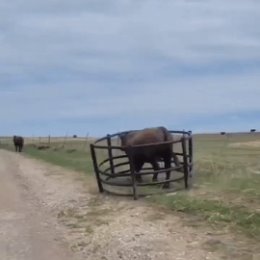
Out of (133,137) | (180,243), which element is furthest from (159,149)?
(180,243)

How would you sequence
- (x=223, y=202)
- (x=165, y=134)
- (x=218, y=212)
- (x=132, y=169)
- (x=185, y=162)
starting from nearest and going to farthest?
(x=218, y=212) < (x=223, y=202) < (x=132, y=169) < (x=185, y=162) < (x=165, y=134)

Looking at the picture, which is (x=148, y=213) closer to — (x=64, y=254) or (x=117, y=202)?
(x=117, y=202)

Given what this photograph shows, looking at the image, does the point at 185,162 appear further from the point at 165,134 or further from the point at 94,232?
the point at 94,232

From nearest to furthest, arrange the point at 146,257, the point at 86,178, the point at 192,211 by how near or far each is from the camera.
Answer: the point at 146,257, the point at 192,211, the point at 86,178

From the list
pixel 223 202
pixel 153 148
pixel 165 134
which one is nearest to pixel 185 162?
pixel 153 148

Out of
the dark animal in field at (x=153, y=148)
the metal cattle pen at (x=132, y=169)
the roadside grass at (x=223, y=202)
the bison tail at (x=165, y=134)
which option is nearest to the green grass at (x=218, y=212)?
the roadside grass at (x=223, y=202)

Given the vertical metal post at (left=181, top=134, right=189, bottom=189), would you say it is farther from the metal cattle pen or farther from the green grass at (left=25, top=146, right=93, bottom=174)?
the green grass at (left=25, top=146, right=93, bottom=174)

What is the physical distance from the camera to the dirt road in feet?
30.6

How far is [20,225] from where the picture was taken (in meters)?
12.2

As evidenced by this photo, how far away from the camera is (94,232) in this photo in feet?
36.4

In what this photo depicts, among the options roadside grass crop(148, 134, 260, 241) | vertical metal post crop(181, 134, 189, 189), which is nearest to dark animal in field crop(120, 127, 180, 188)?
vertical metal post crop(181, 134, 189, 189)

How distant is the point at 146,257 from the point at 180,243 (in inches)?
32.3

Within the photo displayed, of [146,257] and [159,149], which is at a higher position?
[159,149]

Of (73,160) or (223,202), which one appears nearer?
(223,202)
